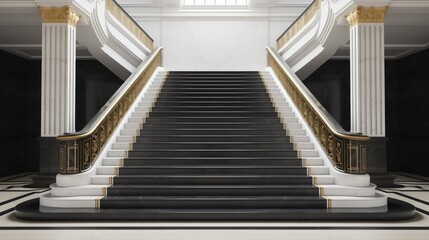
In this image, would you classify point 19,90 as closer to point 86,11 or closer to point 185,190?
point 86,11

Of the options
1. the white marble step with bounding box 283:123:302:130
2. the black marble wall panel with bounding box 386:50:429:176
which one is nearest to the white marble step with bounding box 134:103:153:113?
the white marble step with bounding box 283:123:302:130

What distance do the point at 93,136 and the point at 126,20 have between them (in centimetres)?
586

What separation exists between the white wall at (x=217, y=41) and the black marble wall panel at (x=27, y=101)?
3175 mm

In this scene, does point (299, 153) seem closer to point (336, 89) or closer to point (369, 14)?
point (369, 14)

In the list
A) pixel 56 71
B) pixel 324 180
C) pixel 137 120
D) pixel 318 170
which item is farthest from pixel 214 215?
pixel 56 71

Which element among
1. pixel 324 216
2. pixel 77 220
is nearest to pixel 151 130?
pixel 77 220

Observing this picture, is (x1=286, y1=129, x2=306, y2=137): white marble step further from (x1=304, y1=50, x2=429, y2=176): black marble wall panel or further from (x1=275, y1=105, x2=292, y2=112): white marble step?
(x1=304, y1=50, x2=429, y2=176): black marble wall panel

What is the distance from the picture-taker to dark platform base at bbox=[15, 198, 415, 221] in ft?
Result: 17.7

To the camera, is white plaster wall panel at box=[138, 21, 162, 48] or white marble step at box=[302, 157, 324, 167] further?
white plaster wall panel at box=[138, 21, 162, 48]

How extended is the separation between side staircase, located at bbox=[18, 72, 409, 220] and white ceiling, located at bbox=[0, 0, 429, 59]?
306cm

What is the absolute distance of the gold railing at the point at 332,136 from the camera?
6320 mm

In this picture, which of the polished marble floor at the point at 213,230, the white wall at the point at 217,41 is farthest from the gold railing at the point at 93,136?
the white wall at the point at 217,41

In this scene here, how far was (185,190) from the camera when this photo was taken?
615 centimetres

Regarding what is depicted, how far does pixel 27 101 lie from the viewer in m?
13.0
